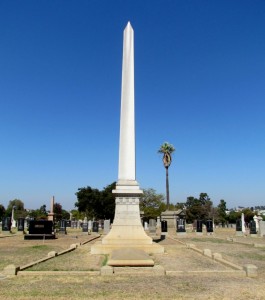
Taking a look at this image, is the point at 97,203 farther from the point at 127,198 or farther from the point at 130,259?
the point at 130,259

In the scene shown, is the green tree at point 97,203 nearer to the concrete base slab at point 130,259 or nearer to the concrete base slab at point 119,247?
the concrete base slab at point 119,247

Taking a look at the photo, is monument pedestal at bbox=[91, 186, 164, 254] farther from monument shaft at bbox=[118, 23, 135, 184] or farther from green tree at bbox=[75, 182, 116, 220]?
green tree at bbox=[75, 182, 116, 220]

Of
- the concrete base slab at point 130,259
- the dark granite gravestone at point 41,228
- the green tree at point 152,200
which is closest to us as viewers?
the concrete base slab at point 130,259

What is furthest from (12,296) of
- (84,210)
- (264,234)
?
(84,210)

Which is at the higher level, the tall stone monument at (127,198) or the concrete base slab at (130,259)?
the tall stone monument at (127,198)

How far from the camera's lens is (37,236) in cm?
2808

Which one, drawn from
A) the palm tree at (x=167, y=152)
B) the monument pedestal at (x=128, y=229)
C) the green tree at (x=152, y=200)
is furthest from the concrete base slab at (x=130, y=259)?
the green tree at (x=152, y=200)

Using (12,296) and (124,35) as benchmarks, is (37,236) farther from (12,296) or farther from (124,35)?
(12,296)

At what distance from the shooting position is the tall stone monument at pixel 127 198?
1641cm

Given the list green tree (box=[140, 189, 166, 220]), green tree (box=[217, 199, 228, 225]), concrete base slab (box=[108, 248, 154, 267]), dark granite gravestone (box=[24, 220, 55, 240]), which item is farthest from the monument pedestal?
green tree (box=[217, 199, 228, 225])

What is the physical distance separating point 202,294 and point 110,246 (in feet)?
30.3

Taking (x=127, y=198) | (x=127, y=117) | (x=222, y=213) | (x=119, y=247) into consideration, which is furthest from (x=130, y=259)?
(x=222, y=213)

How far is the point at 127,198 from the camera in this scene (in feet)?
57.1

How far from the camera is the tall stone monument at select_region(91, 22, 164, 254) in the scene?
1641cm
